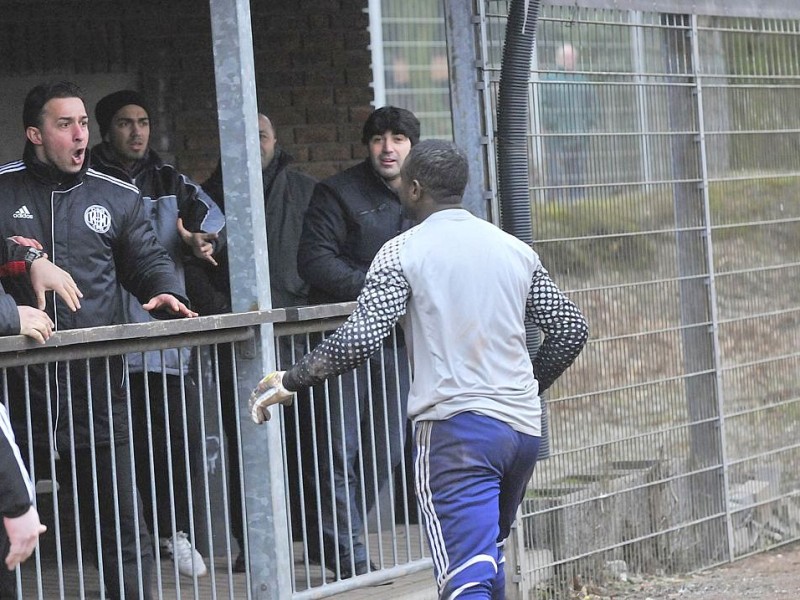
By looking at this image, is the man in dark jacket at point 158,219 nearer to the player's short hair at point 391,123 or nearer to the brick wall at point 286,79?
the player's short hair at point 391,123

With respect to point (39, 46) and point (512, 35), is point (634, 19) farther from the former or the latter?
point (39, 46)

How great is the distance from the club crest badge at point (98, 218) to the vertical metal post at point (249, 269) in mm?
460

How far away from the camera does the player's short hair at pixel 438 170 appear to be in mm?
4879

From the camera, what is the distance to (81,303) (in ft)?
18.5

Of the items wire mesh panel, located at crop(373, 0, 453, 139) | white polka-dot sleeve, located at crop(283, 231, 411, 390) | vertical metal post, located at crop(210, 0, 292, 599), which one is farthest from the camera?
wire mesh panel, located at crop(373, 0, 453, 139)

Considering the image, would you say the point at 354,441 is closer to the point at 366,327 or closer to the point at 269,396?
the point at 269,396

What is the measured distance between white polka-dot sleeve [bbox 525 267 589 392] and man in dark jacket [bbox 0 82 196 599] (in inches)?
52.1

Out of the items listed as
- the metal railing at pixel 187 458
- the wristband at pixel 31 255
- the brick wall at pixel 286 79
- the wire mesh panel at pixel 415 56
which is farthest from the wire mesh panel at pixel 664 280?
the wire mesh panel at pixel 415 56

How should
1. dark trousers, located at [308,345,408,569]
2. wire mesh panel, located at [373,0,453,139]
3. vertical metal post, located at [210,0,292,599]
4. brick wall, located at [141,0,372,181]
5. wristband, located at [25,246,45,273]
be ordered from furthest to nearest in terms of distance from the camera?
wire mesh panel, located at [373,0,453,139], brick wall, located at [141,0,372,181], dark trousers, located at [308,345,408,569], vertical metal post, located at [210,0,292,599], wristband, located at [25,246,45,273]

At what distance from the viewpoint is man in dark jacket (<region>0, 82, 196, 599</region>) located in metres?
5.53

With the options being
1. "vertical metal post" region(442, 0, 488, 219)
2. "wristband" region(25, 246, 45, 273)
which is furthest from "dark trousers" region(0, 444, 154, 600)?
"vertical metal post" region(442, 0, 488, 219)

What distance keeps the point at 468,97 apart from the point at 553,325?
1.90 metres

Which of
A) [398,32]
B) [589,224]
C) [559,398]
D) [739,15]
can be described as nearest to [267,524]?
[559,398]

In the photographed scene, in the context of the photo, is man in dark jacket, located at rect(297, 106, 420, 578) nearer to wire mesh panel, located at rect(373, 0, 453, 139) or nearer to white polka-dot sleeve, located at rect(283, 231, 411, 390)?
white polka-dot sleeve, located at rect(283, 231, 411, 390)
